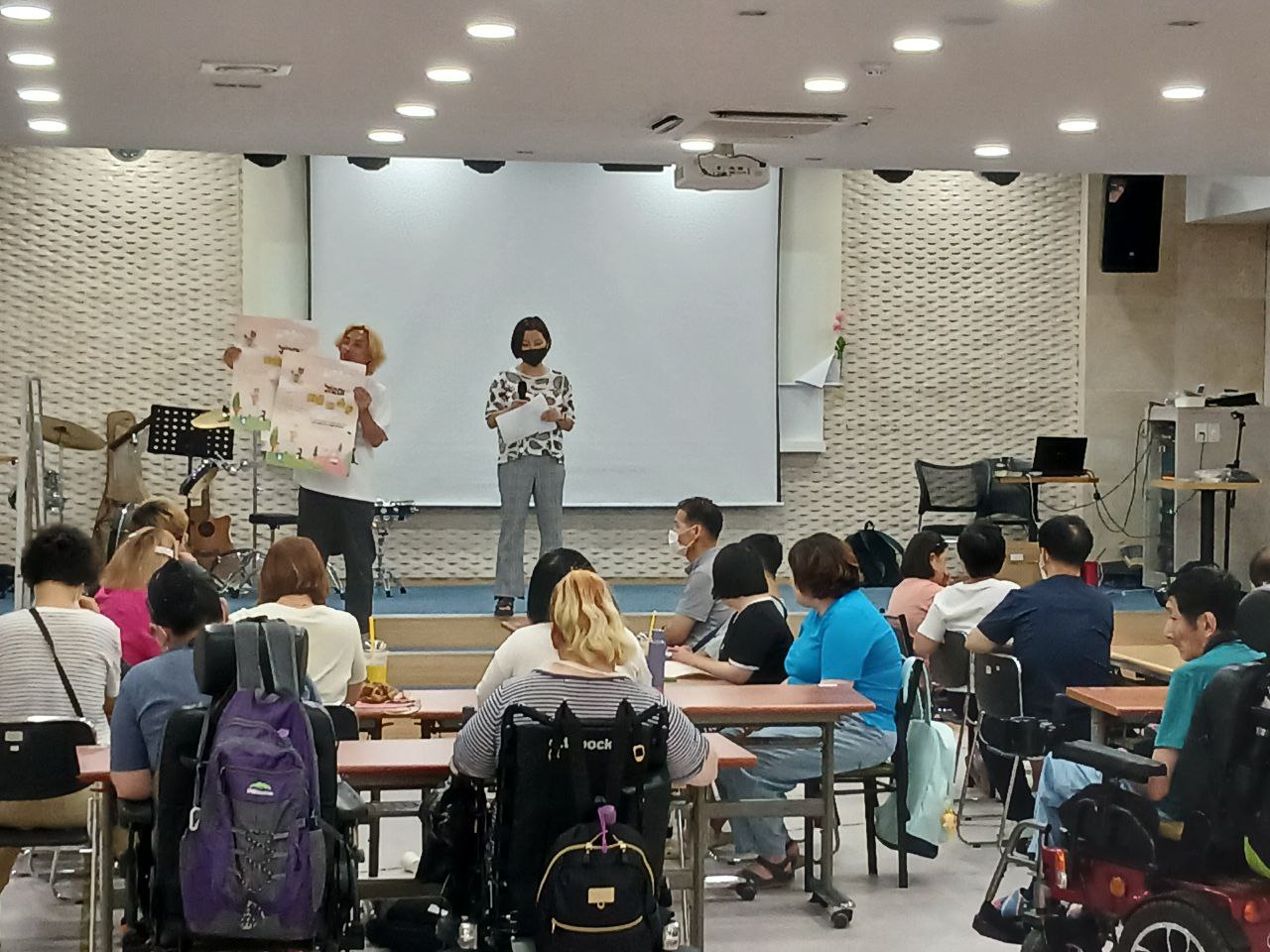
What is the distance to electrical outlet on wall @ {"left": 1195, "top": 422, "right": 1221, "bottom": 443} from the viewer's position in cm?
1223

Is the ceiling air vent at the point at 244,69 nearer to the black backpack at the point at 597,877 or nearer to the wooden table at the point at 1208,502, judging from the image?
the black backpack at the point at 597,877

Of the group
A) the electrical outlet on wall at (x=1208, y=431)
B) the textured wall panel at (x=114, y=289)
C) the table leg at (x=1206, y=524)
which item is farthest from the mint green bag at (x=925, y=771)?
the textured wall panel at (x=114, y=289)

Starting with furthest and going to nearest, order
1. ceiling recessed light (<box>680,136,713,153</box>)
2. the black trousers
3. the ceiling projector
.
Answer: the ceiling projector, ceiling recessed light (<box>680,136,713,153</box>), the black trousers

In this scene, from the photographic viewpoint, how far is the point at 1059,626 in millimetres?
5613

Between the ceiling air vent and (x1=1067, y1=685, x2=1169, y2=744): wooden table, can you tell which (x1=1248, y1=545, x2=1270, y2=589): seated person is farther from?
the ceiling air vent

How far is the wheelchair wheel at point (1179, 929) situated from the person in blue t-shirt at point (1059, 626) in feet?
5.95

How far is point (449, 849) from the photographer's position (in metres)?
3.99

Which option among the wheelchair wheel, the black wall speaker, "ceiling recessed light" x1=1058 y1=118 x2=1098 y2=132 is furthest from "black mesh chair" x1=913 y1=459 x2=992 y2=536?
the wheelchair wheel

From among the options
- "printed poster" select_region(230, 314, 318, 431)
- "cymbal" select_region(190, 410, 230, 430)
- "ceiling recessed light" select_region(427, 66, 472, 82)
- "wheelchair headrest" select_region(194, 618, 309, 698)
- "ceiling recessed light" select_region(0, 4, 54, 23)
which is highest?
"ceiling recessed light" select_region(427, 66, 472, 82)

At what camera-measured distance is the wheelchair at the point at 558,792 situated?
3652 mm

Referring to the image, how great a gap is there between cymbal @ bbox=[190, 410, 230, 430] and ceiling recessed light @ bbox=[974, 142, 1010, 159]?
5.07 metres

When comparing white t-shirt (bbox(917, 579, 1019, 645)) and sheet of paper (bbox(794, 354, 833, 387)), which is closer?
white t-shirt (bbox(917, 579, 1019, 645))

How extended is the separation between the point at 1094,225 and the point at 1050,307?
0.73m

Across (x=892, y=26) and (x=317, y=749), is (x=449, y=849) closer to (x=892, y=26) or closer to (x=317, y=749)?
(x=317, y=749)
